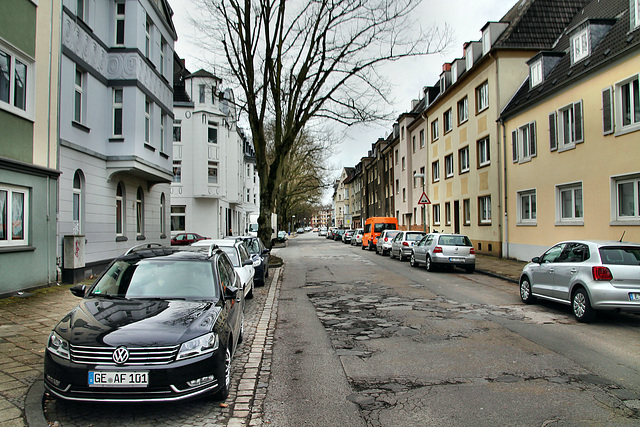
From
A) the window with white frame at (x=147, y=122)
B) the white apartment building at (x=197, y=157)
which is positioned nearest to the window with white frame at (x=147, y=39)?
the window with white frame at (x=147, y=122)

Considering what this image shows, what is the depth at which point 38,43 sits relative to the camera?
11.2 m

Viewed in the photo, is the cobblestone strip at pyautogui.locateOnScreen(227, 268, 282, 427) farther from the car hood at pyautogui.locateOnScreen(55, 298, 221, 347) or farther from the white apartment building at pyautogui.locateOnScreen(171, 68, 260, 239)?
the white apartment building at pyautogui.locateOnScreen(171, 68, 260, 239)

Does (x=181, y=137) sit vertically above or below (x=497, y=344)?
above

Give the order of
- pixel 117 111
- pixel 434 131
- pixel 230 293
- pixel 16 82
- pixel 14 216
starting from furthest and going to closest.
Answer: pixel 434 131 → pixel 117 111 → pixel 16 82 → pixel 14 216 → pixel 230 293

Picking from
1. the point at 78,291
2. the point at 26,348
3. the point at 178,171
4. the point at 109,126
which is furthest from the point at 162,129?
the point at 178,171

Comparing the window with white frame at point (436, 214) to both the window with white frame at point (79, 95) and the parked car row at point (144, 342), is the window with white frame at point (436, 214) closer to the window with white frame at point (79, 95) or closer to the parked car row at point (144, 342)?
the window with white frame at point (79, 95)

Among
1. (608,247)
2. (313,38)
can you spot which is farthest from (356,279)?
(313,38)

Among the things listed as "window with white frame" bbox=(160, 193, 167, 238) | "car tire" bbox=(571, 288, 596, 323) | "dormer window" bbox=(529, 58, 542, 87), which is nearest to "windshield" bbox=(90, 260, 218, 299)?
"car tire" bbox=(571, 288, 596, 323)

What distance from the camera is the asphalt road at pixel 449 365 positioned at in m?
4.14

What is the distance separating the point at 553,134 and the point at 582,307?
11317mm

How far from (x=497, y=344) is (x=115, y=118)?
14.0m

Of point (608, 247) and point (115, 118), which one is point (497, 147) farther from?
point (115, 118)

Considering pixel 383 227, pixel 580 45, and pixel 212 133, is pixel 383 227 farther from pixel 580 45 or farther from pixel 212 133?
pixel 580 45

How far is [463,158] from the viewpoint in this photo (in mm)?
27469
